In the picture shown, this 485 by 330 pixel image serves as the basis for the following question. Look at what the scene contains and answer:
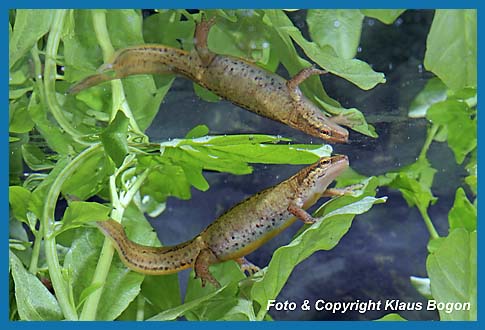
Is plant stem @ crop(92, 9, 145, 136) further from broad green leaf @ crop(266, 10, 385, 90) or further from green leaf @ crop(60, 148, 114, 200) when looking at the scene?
broad green leaf @ crop(266, 10, 385, 90)

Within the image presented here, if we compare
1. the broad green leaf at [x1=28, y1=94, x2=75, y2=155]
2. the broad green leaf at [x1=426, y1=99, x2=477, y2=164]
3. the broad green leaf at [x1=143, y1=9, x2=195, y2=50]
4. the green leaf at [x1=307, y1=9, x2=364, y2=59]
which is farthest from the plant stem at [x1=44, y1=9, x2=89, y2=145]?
the broad green leaf at [x1=426, y1=99, x2=477, y2=164]

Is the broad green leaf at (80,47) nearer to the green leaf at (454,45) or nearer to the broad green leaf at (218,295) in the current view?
the broad green leaf at (218,295)

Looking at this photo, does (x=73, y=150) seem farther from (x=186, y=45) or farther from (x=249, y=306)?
(x=249, y=306)

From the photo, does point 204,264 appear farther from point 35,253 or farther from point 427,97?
point 427,97

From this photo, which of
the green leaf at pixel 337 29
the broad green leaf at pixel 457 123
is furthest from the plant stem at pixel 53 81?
the broad green leaf at pixel 457 123

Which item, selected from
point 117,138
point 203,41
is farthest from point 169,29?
point 117,138

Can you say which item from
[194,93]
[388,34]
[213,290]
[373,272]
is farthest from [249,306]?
[388,34]
